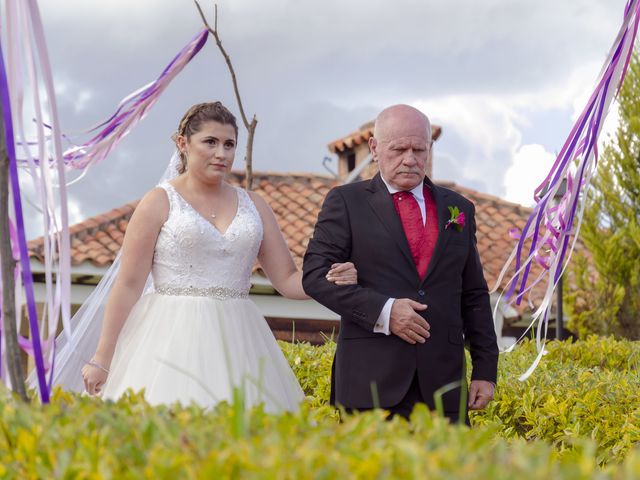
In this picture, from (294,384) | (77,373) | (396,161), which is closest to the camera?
(396,161)

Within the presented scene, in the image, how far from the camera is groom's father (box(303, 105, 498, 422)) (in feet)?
13.1

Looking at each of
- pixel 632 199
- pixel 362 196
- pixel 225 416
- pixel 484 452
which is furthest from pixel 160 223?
pixel 632 199

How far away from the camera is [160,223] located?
4.40 metres

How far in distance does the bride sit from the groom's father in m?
0.46

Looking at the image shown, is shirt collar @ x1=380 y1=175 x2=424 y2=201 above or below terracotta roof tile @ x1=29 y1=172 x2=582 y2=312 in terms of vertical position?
above

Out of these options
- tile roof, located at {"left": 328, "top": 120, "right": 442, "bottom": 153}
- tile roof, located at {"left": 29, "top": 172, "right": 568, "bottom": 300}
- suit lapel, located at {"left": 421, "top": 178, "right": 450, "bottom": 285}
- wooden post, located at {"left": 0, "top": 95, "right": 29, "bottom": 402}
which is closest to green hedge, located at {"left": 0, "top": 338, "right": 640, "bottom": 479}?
wooden post, located at {"left": 0, "top": 95, "right": 29, "bottom": 402}

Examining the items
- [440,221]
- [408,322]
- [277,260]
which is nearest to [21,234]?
[408,322]

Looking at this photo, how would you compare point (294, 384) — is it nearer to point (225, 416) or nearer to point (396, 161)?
point (396, 161)

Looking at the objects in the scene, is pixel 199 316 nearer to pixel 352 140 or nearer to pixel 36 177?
pixel 36 177

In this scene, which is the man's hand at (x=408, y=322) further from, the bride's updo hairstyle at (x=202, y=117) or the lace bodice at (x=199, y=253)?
the bride's updo hairstyle at (x=202, y=117)

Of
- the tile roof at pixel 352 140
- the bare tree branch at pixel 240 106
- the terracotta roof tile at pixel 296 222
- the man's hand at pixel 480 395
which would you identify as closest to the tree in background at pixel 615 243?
the terracotta roof tile at pixel 296 222

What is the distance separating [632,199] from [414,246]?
13403mm

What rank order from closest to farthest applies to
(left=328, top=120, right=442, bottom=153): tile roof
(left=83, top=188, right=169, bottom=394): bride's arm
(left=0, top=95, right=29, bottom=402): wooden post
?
(left=0, top=95, right=29, bottom=402): wooden post → (left=83, top=188, right=169, bottom=394): bride's arm → (left=328, top=120, right=442, bottom=153): tile roof

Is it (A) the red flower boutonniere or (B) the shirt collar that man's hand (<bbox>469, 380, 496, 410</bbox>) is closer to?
(A) the red flower boutonniere
